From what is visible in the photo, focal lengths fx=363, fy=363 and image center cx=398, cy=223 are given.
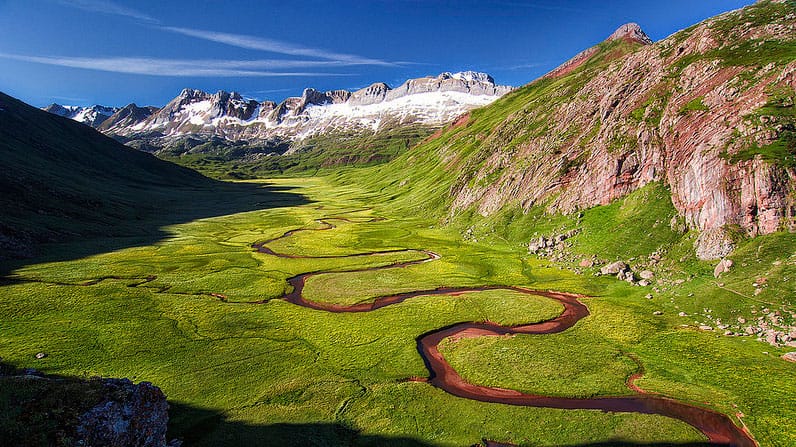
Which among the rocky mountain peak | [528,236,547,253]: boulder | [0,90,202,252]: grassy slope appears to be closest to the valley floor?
[528,236,547,253]: boulder

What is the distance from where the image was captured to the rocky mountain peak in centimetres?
17850

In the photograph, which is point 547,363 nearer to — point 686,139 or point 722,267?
point 722,267

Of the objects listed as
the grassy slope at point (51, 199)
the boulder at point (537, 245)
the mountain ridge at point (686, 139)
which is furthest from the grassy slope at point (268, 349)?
the grassy slope at point (51, 199)

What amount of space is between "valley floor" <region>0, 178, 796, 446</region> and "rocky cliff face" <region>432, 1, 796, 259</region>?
14561 mm

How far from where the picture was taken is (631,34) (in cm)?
18400

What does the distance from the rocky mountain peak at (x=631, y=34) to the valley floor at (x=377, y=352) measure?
560ft

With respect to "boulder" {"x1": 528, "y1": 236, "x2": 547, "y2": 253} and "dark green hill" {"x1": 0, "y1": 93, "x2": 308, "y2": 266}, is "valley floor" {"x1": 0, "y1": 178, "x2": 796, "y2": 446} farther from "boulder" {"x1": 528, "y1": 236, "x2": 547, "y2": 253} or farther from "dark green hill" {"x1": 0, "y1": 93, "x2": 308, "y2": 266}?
"dark green hill" {"x1": 0, "y1": 93, "x2": 308, "y2": 266}

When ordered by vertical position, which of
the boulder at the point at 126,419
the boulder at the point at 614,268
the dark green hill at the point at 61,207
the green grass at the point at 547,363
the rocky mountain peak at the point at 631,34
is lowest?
the green grass at the point at 547,363

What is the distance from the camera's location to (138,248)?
89.6m

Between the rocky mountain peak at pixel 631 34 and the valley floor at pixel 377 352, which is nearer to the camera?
the valley floor at pixel 377 352

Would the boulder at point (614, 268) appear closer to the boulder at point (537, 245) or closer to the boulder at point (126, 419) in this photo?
the boulder at point (537, 245)

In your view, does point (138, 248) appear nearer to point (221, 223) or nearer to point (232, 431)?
point (221, 223)

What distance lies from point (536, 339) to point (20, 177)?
157 metres

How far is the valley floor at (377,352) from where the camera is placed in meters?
27.4
